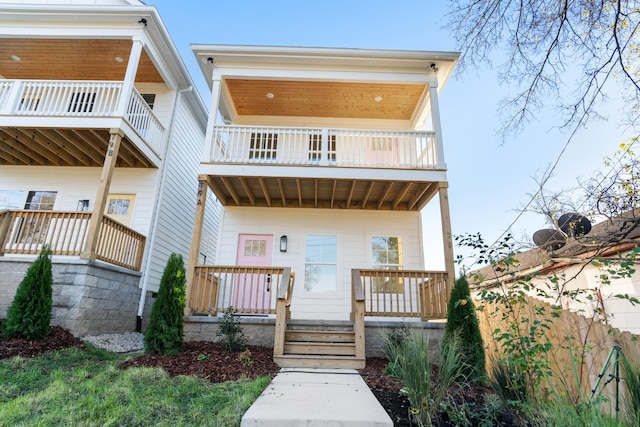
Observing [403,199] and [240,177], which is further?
[403,199]

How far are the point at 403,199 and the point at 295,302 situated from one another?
3566mm

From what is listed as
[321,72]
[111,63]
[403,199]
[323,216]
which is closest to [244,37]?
[321,72]

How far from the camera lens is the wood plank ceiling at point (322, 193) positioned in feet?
22.8

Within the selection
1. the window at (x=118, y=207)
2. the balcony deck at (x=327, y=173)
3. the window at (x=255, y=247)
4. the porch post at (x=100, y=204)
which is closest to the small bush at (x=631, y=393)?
the balcony deck at (x=327, y=173)

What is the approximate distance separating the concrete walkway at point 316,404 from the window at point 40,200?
7680 mm

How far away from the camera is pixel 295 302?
24.4 feet

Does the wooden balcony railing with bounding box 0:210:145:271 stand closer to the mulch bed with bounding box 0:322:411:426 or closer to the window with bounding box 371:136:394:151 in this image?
the mulch bed with bounding box 0:322:411:426

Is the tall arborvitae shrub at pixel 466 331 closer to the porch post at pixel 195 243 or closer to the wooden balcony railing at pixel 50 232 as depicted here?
the porch post at pixel 195 243

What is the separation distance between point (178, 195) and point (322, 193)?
4334 millimetres

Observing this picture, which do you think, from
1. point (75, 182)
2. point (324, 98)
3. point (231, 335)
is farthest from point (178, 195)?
point (231, 335)

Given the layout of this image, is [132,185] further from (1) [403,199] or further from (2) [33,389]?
(1) [403,199]

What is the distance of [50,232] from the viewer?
6062 mm

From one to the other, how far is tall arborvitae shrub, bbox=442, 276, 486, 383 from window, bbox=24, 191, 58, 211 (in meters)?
9.30

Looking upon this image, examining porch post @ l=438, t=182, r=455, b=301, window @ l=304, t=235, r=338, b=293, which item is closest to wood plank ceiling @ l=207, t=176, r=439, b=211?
porch post @ l=438, t=182, r=455, b=301
